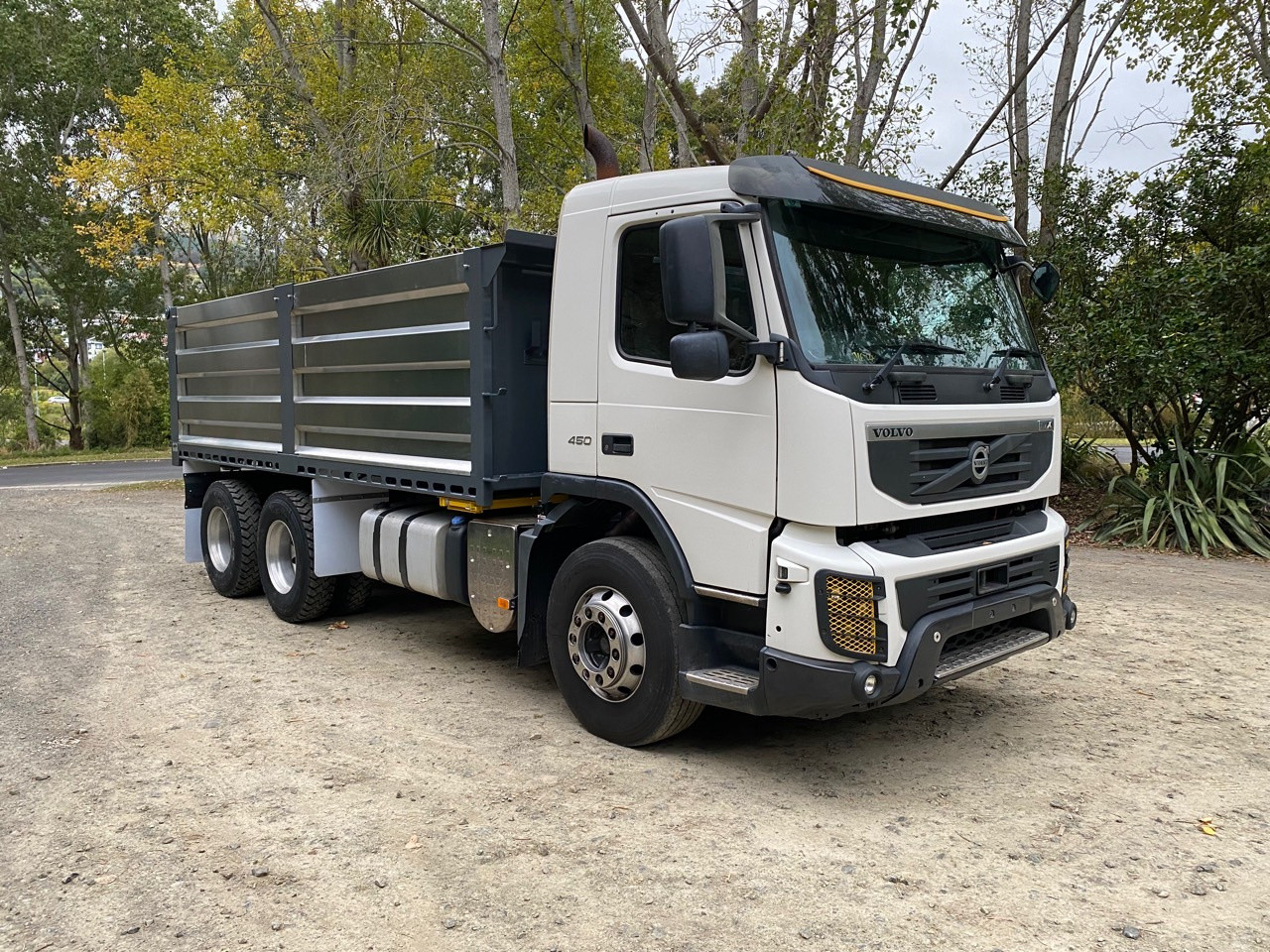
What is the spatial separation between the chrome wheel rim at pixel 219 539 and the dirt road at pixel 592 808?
1590 mm

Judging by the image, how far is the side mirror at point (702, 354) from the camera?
12.8 feet

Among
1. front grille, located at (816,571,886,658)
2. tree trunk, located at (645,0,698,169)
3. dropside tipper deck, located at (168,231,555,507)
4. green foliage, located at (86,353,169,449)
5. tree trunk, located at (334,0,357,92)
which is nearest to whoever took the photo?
front grille, located at (816,571,886,658)

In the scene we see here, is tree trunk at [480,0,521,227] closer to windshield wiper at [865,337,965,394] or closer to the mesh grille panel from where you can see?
windshield wiper at [865,337,965,394]

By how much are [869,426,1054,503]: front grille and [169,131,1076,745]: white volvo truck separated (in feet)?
0.04

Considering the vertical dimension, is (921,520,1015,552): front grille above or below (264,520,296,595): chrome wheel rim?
above

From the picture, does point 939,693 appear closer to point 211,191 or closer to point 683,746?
point 683,746

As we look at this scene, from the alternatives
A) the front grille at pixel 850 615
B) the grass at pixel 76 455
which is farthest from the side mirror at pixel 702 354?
the grass at pixel 76 455

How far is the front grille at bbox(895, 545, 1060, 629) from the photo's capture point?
154 inches

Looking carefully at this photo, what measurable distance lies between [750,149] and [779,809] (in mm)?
9653

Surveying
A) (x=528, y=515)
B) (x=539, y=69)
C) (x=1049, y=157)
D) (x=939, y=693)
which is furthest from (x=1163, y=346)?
(x=539, y=69)

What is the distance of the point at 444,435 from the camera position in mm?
5621

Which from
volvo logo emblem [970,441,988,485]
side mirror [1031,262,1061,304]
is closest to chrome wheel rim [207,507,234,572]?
volvo logo emblem [970,441,988,485]

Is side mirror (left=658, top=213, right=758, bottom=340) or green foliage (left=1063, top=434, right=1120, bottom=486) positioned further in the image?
green foliage (left=1063, top=434, right=1120, bottom=486)

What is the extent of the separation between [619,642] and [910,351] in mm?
1888
